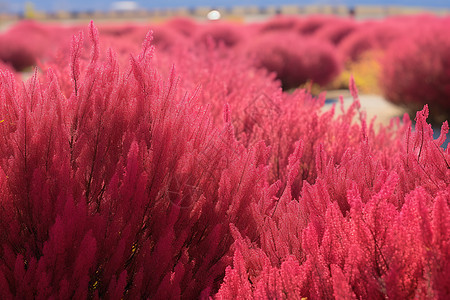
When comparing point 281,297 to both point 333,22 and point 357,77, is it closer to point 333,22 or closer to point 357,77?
point 357,77

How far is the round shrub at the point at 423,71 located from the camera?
846 centimetres

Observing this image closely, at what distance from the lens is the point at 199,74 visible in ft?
13.7

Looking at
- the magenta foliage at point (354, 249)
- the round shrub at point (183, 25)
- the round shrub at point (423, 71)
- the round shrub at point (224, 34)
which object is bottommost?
the round shrub at point (183, 25)

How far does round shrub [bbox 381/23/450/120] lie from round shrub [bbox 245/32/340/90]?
117 inches

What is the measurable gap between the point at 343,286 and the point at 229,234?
610 millimetres

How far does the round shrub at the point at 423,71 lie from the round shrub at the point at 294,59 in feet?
9.74

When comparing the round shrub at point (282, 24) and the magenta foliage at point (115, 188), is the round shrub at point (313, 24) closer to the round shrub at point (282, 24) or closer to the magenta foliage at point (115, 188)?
the round shrub at point (282, 24)

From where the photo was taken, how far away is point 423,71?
28.2 feet

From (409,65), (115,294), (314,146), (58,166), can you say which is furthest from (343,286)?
(409,65)

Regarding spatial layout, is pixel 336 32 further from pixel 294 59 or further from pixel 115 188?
pixel 115 188

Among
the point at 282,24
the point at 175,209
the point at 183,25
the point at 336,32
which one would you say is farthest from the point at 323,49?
→ the point at 175,209

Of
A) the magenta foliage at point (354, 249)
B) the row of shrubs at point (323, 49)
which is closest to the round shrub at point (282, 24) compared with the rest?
the row of shrubs at point (323, 49)

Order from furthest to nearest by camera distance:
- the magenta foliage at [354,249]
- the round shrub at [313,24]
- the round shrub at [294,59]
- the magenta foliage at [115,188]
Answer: the round shrub at [313,24], the round shrub at [294,59], the magenta foliage at [115,188], the magenta foliage at [354,249]

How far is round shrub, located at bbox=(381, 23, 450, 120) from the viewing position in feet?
27.8
